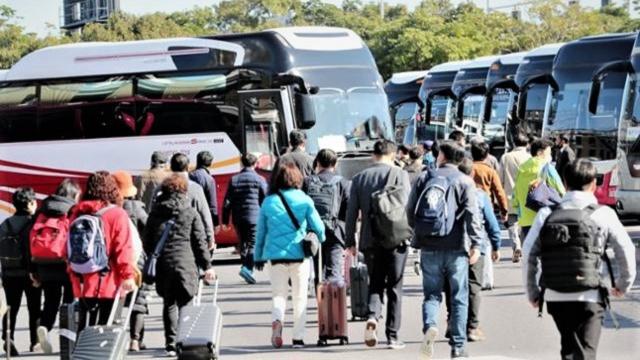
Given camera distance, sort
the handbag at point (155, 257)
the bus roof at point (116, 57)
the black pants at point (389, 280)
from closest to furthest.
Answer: the handbag at point (155, 257) → the black pants at point (389, 280) → the bus roof at point (116, 57)

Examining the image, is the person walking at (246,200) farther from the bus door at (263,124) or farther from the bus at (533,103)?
the bus at (533,103)

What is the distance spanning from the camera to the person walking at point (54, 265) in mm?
13805

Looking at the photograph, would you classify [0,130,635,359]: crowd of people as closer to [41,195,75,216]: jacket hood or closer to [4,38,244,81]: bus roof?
[41,195,75,216]: jacket hood

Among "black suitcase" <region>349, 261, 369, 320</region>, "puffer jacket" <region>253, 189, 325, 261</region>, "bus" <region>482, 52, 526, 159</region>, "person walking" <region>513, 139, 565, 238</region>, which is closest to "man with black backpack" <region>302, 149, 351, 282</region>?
"black suitcase" <region>349, 261, 369, 320</region>

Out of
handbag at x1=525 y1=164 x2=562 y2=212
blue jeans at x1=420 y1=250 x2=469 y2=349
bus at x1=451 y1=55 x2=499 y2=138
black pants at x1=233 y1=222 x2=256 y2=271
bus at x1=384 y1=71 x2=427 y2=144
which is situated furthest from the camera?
bus at x1=384 y1=71 x2=427 y2=144

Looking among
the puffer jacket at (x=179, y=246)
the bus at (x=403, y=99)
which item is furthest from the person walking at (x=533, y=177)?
the bus at (x=403, y=99)

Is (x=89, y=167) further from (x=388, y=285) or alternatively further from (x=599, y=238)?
(x=599, y=238)

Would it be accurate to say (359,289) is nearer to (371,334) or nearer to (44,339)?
(371,334)

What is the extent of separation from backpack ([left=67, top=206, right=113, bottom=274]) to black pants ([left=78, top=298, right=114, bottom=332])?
0.26 meters

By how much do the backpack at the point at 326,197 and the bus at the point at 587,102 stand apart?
12.7 meters

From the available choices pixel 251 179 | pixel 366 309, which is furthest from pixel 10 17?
pixel 366 309

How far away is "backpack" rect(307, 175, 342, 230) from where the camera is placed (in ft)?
50.5

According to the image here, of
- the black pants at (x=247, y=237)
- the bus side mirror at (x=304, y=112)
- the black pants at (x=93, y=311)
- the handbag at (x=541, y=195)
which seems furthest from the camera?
the bus side mirror at (x=304, y=112)

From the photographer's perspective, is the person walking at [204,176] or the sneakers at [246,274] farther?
the sneakers at [246,274]
